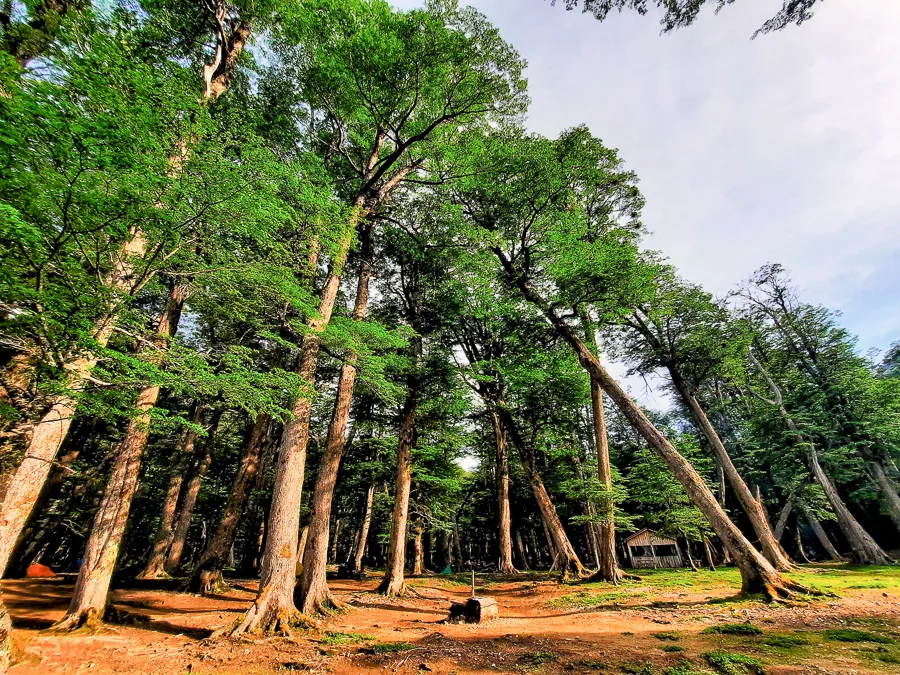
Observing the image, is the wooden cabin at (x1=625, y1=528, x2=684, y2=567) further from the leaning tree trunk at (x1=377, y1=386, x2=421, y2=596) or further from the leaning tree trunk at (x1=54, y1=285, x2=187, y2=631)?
the leaning tree trunk at (x1=54, y1=285, x2=187, y2=631)

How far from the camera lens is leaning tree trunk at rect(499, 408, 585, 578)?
12914 mm

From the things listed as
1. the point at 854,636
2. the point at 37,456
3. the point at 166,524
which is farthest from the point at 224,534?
the point at 854,636

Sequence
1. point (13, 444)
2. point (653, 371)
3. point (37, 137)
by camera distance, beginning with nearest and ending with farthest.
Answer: point (37, 137) → point (13, 444) → point (653, 371)

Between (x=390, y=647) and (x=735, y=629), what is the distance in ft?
17.3

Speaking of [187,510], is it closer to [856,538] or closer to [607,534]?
[607,534]

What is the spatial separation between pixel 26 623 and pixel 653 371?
18988 mm

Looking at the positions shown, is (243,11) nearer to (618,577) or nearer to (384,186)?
(384,186)

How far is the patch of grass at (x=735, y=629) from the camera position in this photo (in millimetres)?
5082

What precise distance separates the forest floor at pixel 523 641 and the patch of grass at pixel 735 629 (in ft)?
0.06

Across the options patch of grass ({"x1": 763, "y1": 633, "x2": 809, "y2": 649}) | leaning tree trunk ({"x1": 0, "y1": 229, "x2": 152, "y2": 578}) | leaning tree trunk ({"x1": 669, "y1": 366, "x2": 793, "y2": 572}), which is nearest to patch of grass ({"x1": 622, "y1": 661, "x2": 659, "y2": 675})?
patch of grass ({"x1": 763, "y1": 633, "x2": 809, "y2": 649})

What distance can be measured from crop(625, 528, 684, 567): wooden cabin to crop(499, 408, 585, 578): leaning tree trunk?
14985 mm

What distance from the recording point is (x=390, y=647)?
521 cm

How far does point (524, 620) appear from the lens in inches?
305

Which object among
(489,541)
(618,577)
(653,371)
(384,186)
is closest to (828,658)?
(618,577)
